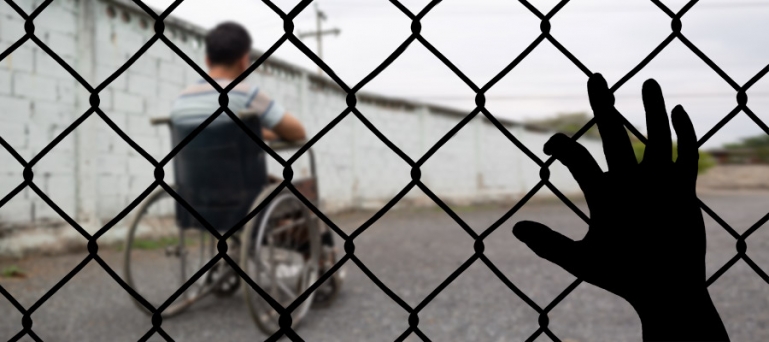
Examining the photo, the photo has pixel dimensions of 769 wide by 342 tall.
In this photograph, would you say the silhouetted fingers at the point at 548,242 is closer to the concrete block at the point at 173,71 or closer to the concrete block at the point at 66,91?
the concrete block at the point at 66,91

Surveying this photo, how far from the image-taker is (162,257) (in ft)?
16.2

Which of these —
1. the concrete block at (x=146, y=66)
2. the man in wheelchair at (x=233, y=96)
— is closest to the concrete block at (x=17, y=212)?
the concrete block at (x=146, y=66)

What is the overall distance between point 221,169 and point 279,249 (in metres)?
0.49

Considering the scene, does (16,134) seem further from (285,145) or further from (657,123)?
(657,123)

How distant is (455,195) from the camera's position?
1227cm

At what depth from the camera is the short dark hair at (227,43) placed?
2.73 m

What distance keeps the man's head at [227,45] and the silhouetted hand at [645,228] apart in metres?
2.21

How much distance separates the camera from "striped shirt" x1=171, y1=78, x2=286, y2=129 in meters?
2.64

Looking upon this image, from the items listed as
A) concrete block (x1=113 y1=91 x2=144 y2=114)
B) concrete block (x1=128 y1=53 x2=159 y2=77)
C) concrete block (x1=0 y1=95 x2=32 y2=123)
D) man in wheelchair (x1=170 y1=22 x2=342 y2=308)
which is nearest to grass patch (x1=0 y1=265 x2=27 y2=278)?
concrete block (x1=0 y1=95 x2=32 y2=123)

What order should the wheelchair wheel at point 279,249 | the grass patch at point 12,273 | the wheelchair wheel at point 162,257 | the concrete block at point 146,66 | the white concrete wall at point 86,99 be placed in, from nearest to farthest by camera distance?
the wheelchair wheel at point 279,249 → the wheelchair wheel at point 162,257 → the grass patch at point 12,273 → the white concrete wall at point 86,99 → the concrete block at point 146,66

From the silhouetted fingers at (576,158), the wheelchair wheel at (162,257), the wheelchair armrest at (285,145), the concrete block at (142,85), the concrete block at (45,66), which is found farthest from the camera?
the concrete block at (142,85)

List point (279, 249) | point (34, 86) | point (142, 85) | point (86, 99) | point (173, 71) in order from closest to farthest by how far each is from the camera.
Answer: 1. point (279, 249)
2. point (34, 86)
3. point (86, 99)
4. point (142, 85)
5. point (173, 71)

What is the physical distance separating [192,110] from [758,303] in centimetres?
270

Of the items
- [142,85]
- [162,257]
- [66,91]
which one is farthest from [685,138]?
[142,85]
